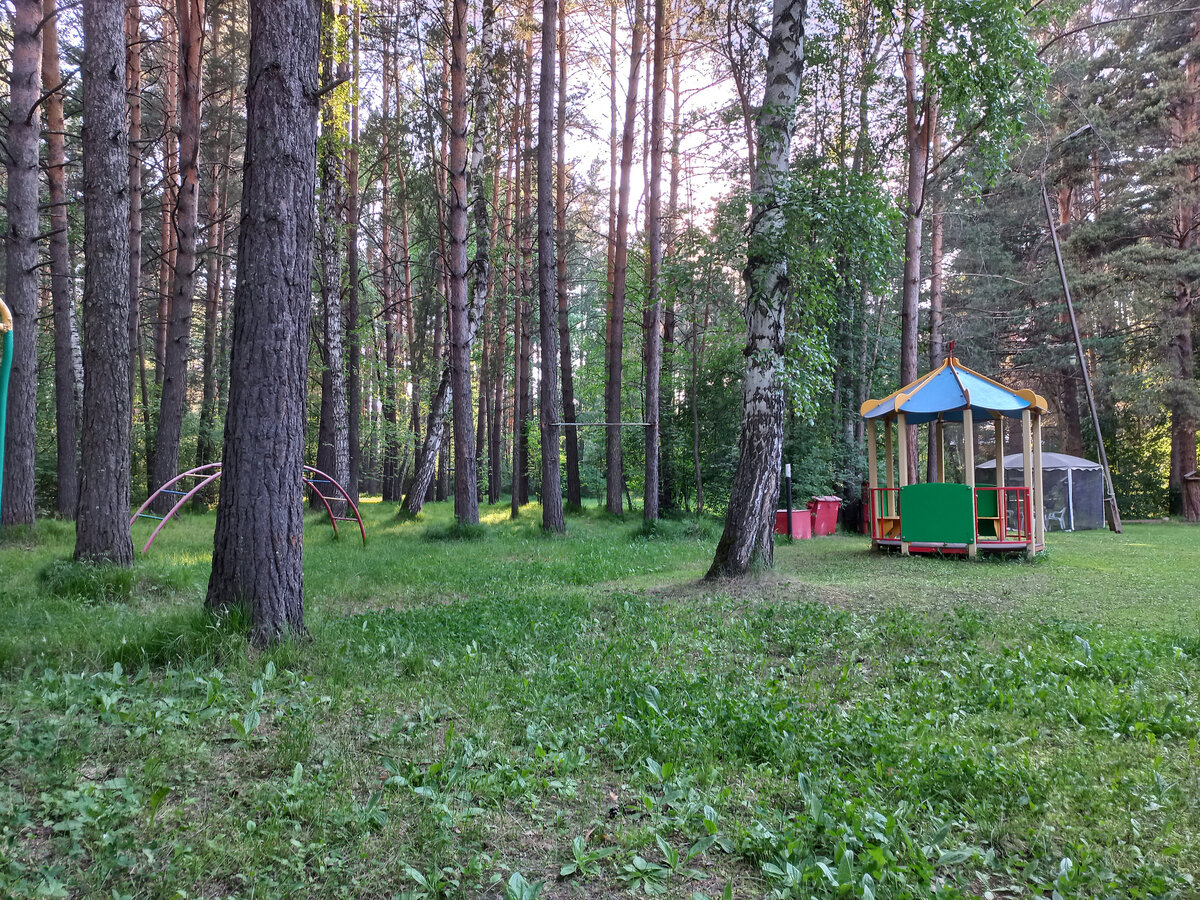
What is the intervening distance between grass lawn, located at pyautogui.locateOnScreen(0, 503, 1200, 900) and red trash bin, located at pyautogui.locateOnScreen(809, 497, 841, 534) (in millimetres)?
10486

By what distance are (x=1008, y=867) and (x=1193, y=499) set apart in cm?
2505

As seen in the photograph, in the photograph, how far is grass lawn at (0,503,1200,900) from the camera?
233cm

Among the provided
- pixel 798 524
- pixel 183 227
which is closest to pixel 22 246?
pixel 183 227

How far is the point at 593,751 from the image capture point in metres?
3.35

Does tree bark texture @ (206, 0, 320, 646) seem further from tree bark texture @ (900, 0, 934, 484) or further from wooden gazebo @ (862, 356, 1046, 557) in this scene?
tree bark texture @ (900, 0, 934, 484)

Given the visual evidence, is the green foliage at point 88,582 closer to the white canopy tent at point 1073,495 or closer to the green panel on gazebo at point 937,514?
the green panel on gazebo at point 937,514

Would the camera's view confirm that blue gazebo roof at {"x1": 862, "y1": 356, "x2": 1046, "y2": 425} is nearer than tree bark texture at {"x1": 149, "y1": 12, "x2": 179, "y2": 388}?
Yes

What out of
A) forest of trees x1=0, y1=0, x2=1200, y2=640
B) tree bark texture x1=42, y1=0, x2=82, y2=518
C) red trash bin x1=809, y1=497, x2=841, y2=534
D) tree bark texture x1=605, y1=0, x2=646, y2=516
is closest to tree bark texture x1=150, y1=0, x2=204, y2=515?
forest of trees x1=0, y1=0, x2=1200, y2=640

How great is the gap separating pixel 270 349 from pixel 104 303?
3721 mm

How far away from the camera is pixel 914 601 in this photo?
6.93 meters

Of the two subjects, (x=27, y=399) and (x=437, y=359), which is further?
(x=437, y=359)

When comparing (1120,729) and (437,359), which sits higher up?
(437,359)

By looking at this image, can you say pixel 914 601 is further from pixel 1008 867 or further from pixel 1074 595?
pixel 1008 867

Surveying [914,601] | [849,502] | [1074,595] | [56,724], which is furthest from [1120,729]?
[849,502]
